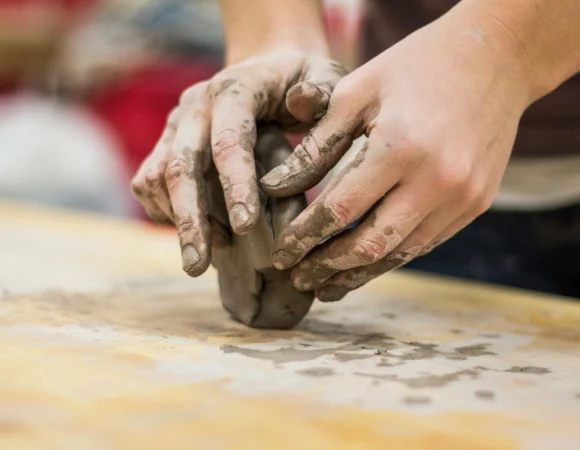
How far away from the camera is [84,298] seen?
1184mm

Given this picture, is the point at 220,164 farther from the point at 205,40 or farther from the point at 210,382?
the point at 205,40

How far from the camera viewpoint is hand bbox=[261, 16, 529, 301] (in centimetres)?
82

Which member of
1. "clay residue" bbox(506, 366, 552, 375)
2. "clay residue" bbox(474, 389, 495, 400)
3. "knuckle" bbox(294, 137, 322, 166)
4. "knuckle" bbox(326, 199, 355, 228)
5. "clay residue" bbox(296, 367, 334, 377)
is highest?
"knuckle" bbox(294, 137, 322, 166)

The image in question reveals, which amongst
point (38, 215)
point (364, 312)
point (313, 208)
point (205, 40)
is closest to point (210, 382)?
point (313, 208)

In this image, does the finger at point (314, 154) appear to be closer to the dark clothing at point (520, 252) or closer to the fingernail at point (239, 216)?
the fingernail at point (239, 216)

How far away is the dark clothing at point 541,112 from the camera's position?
1.32 m

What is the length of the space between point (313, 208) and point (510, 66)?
11.8 inches

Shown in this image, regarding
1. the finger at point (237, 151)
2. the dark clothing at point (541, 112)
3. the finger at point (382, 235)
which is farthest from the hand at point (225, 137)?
the dark clothing at point (541, 112)

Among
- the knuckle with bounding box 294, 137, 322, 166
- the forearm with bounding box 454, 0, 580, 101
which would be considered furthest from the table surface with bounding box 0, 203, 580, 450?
the forearm with bounding box 454, 0, 580, 101

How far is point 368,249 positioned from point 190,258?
226mm

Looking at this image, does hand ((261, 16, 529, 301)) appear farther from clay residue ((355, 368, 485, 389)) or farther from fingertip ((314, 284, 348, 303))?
clay residue ((355, 368, 485, 389))

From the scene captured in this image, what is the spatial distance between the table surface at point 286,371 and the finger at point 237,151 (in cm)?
17

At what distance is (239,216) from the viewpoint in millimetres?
869

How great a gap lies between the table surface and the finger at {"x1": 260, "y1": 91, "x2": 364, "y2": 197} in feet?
0.65
